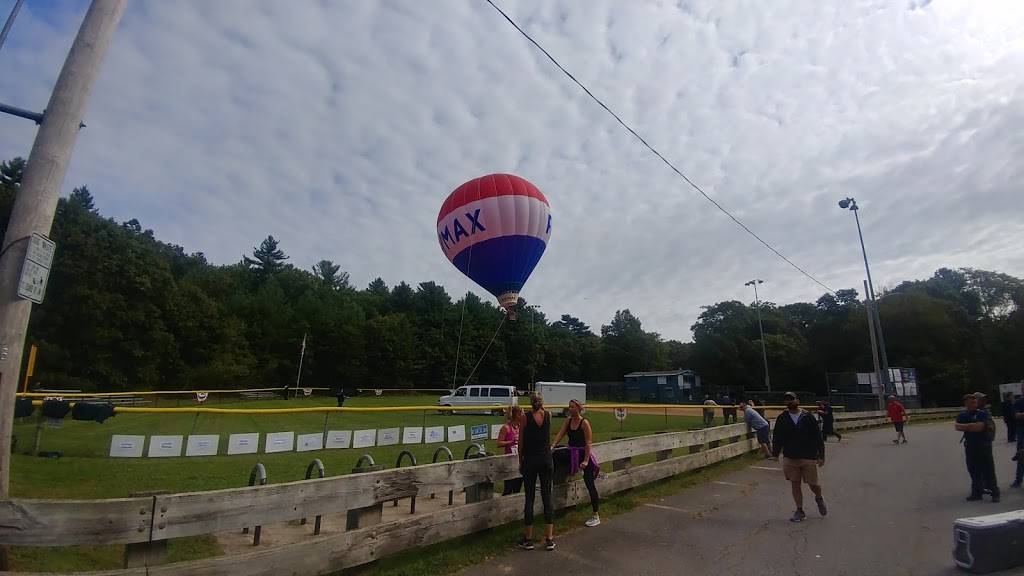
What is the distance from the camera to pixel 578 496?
7180 mm

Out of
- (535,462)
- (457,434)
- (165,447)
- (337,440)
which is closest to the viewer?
(535,462)

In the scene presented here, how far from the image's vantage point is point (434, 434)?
14336 mm

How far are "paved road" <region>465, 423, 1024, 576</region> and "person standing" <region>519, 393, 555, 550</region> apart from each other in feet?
1.05

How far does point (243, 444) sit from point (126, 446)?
2.03 m

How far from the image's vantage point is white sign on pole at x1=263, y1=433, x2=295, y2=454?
1139 cm

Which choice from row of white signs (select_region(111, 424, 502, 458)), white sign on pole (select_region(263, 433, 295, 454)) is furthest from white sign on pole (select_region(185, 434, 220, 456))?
white sign on pole (select_region(263, 433, 295, 454))

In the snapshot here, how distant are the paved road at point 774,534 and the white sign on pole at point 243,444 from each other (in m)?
7.78

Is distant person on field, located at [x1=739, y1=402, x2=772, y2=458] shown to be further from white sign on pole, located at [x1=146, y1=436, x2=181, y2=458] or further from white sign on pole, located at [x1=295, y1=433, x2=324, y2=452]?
white sign on pole, located at [x1=146, y1=436, x2=181, y2=458]

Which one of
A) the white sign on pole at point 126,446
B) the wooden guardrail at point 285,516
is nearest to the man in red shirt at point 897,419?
the wooden guardrail at point 285,516

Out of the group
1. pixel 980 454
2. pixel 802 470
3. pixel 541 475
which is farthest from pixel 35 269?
pixel 980 454

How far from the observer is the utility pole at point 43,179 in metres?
3.60

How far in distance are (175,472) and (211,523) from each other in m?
7.83

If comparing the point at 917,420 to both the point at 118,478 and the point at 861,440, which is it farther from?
the point at 118,478

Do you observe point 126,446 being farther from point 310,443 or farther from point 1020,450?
point 1020,450
